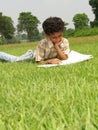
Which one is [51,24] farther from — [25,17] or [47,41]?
[25,17]

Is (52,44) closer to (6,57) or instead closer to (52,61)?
(52,61)

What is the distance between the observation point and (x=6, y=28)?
124 metres

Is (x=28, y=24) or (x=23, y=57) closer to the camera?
(x=23, y=57)

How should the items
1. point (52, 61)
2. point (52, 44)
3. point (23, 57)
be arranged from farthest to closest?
point (23, 57) → point (52, 44) → point (52, 61)

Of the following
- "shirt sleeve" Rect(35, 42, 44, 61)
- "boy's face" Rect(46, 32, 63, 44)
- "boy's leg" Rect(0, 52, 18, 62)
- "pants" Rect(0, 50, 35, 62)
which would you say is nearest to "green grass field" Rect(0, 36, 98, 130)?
"boy's face" Rect(46, 32, 63, 44)

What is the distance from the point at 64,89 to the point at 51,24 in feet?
14.4

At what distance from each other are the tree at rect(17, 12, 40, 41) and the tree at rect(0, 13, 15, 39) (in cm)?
817

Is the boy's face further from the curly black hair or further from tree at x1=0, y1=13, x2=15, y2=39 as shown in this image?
tree at x1=0, y1=13, x2=15, y2=39

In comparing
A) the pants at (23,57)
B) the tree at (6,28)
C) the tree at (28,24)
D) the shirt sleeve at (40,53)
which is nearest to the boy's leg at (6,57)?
the pants at (23,57)

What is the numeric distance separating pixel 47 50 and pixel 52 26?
538 millimetres

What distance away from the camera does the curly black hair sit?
741 cm

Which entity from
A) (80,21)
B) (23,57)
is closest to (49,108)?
(23,57)

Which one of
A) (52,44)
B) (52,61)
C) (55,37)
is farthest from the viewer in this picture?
(52,44)

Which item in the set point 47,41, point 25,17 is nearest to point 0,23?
point 25,17
